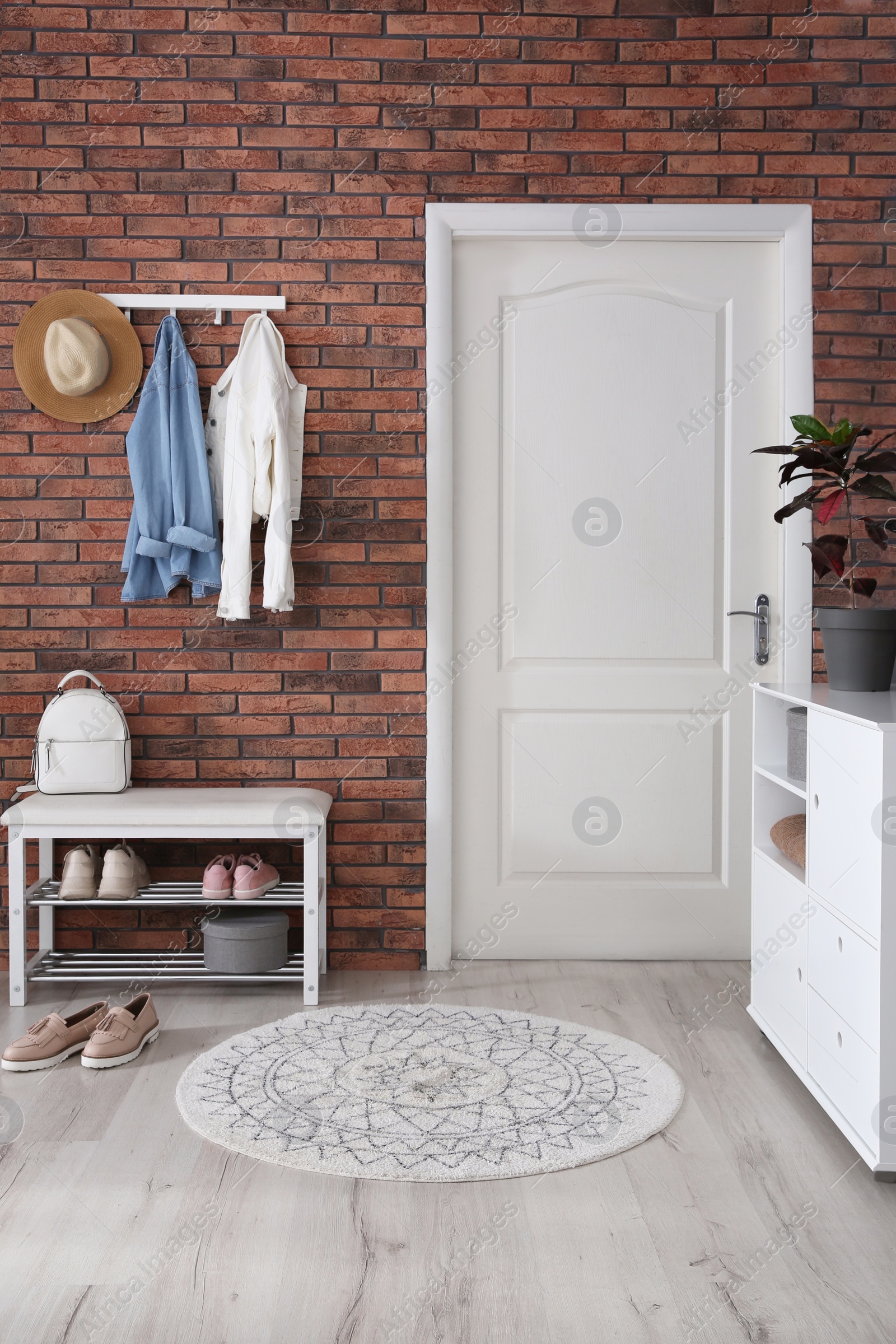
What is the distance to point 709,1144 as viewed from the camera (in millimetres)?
2076

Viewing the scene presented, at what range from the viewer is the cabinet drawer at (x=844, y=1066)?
1878 mm

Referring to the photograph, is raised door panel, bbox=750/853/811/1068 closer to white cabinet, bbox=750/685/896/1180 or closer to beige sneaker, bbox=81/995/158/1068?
white cabinet, bbox=750/685/896/1180

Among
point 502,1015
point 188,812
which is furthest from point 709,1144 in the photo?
point 188,812

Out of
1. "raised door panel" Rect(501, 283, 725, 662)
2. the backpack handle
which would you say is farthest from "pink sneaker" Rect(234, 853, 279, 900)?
"raised door panel" Rect(501, 283, 725, 662)

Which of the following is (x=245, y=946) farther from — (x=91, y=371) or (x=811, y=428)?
(x=811, y=428)

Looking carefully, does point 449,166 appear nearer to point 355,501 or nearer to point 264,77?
point 264,77

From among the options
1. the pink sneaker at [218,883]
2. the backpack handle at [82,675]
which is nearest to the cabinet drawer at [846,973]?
the pink sneaker at [218,883]

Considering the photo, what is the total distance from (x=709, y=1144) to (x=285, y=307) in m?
2.35

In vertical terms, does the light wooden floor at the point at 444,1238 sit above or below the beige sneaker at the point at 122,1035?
below

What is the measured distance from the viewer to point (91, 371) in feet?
9.61

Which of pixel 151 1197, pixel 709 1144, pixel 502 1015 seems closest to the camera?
pixel 151 1197

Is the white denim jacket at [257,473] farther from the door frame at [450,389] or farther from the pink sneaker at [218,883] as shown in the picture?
the pink sneaker at [218,883]

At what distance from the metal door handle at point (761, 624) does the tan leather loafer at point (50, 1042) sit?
2014mm

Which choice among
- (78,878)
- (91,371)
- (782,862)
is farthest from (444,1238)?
(91,371)
